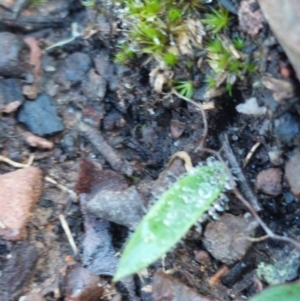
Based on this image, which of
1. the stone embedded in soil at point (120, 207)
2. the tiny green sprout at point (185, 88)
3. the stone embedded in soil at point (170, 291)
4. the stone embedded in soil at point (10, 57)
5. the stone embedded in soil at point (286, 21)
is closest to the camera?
the stone embedded in soil at point (286, 21)

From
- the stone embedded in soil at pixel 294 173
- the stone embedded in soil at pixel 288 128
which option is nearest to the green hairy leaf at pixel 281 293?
the stone embedded in soil at pixel 294 173

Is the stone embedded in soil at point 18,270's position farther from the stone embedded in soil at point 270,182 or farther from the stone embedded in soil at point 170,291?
the stone embedded in soil at point 270,182

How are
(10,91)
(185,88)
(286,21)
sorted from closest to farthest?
1. (286,21)
2. (185,88)
3. (10,91)

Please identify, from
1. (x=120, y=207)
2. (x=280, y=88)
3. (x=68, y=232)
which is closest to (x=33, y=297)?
(x=68, y=232)

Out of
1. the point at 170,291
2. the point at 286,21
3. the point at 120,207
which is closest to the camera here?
the point at 286,21

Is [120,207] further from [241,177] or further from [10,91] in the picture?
[10,91]

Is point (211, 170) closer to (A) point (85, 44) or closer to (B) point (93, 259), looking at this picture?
(B) point (93, 259)
